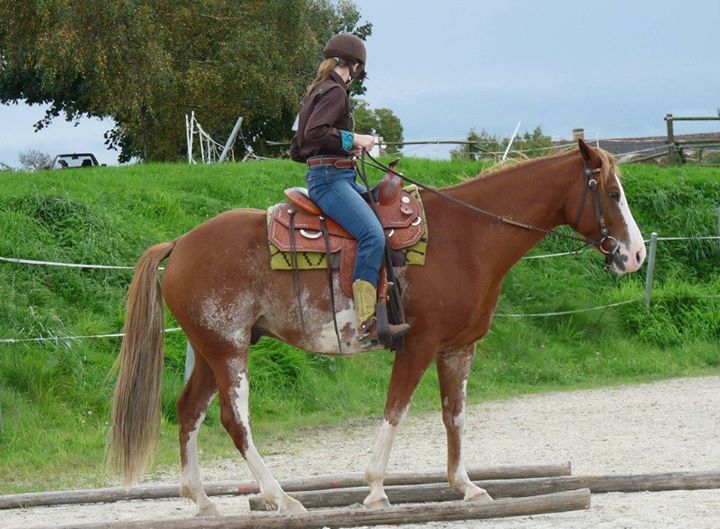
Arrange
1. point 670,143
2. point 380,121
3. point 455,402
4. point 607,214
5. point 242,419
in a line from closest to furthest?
point 242,419
point 607,214
point 455,402
point 670,143
point 380,121

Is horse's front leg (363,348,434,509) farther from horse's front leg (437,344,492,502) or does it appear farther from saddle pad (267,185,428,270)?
saddle pad (267,185,428,270)

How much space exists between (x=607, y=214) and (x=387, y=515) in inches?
89.6

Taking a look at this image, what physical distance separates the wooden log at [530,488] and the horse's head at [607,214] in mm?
1313

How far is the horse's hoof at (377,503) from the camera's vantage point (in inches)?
260

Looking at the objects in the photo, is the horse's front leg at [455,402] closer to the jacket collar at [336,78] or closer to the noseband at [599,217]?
the noseband at [599,217]

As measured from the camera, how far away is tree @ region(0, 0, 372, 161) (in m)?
24.3

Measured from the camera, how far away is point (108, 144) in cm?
3456

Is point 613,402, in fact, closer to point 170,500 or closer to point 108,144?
point 170,500

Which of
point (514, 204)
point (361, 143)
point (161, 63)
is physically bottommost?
point (514, 204)

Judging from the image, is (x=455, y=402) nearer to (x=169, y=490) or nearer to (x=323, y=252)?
(x=323, y=252)

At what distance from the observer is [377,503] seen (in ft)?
21.7

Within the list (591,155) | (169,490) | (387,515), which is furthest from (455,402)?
(169,490)

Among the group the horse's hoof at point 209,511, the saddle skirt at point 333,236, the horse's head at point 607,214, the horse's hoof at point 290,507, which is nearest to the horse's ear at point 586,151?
the horse's head at point 607,214

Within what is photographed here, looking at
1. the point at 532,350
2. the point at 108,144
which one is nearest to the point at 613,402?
the point at 532,350
